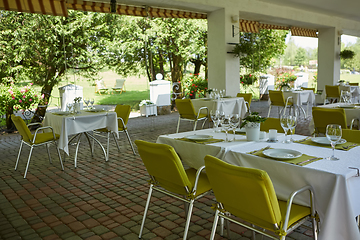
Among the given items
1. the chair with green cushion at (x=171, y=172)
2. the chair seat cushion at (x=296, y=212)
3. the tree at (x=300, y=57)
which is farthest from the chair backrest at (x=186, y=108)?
the tree at (x=300, y=57)

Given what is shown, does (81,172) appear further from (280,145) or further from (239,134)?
(280,145)

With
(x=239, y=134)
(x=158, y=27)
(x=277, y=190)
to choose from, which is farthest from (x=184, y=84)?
(x=277, y=190)

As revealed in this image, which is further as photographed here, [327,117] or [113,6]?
[113,6]

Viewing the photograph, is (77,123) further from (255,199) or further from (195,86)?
(195,86)

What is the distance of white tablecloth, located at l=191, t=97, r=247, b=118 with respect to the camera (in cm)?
636

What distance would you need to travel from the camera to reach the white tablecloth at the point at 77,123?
A: 4504 mm

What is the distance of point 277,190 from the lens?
213 centimetres

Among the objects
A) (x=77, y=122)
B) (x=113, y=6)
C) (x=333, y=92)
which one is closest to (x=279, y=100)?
(x=333, y=92)

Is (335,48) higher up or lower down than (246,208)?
higher up

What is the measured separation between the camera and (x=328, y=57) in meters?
12.7

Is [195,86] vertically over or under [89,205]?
over

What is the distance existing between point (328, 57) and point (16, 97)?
11.2 m

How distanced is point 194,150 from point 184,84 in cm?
898

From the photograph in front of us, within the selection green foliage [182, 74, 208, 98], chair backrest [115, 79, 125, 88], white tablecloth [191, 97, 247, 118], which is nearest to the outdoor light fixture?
white tablecloth [191, 97, 247, 118]
